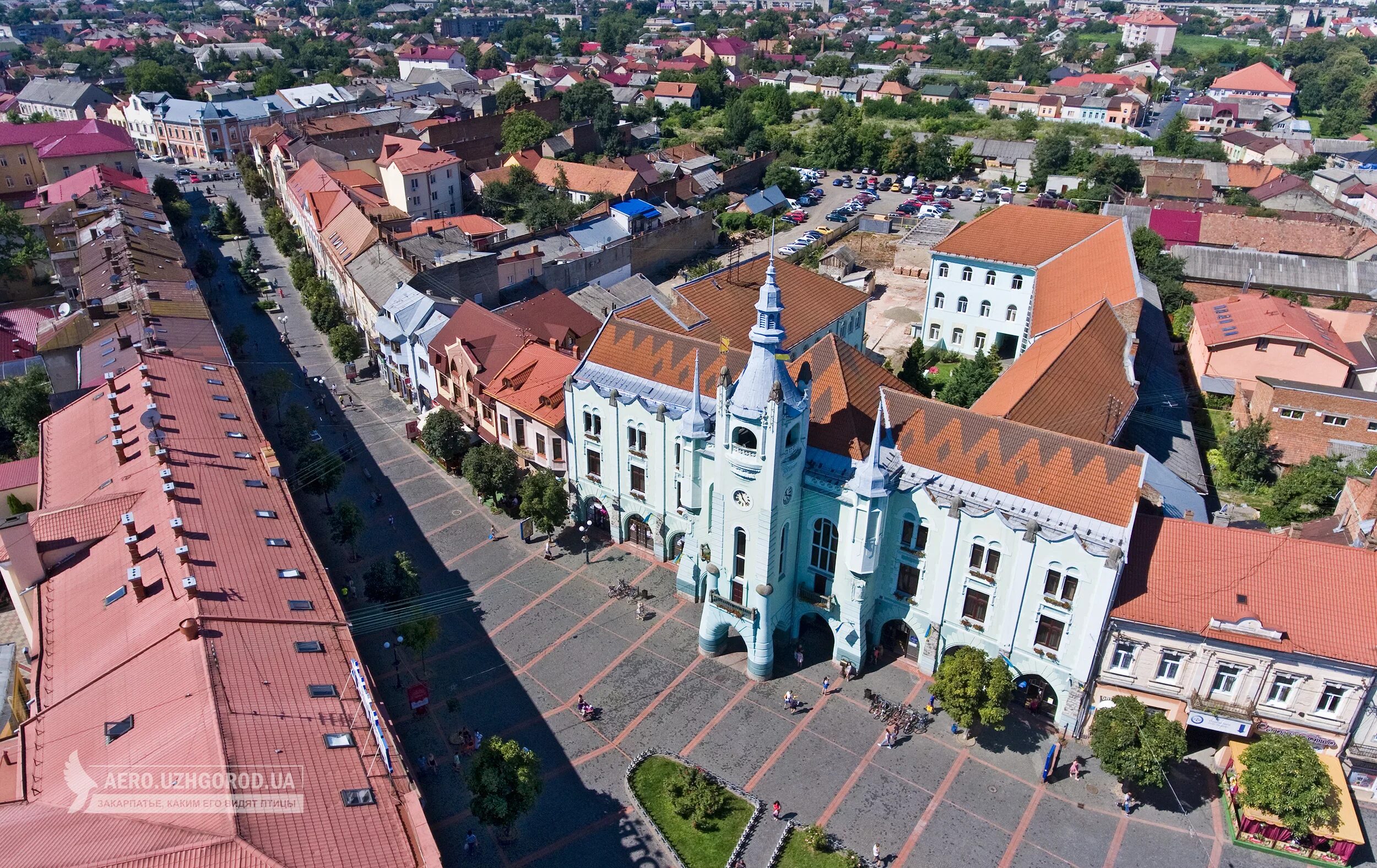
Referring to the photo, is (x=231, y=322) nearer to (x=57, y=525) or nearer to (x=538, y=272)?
(x=538, y=272)

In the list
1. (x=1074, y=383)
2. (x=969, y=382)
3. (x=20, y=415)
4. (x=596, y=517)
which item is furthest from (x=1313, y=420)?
(x=20, y=415)

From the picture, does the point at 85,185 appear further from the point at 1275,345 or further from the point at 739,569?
the point at 1275,345

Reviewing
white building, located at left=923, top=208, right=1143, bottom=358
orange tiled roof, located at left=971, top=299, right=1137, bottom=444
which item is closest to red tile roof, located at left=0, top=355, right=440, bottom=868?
orange tiled roof, located at left=971, top=299, right=1137, bottom=444

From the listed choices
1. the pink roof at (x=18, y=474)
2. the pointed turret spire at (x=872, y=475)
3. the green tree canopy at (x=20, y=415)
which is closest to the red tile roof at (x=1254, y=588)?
the pointed turret spire at (x=872, y=475)

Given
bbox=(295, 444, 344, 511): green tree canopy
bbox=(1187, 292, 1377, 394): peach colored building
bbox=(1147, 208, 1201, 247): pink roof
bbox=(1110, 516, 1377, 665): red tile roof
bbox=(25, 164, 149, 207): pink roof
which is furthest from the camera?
bbox=(1147, 208, 1201, 247): pink roof

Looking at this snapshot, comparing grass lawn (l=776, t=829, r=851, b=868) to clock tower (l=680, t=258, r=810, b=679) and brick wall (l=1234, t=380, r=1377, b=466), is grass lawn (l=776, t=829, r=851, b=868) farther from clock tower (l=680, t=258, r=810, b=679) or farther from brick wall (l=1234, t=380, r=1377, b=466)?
brick wall (l=1234, t=380, r=1377, b=466)

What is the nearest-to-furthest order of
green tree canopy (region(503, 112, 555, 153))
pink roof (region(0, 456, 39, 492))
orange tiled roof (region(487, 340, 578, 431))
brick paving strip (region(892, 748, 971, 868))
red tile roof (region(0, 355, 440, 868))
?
red tile roof (region(0, 355, 440, 868))
brick paving strip (region(892, 748, 971, 868))
pink roof (region(0, 456, 39, 492))
orange tiled roof (region(487, 340, 578, 431))
green tree canopy (region(503, 112, 555, 153))

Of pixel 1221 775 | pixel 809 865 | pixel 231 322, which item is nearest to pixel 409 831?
pixel 809 865

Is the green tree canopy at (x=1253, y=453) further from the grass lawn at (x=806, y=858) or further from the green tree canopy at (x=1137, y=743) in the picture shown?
the grass lawn at (x=806, y=858)
